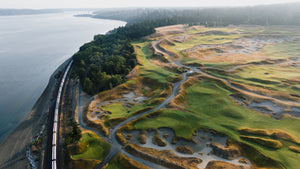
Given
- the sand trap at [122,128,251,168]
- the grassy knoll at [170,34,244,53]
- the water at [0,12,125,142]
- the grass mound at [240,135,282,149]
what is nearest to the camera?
the sand trap at [122,128,251,168]

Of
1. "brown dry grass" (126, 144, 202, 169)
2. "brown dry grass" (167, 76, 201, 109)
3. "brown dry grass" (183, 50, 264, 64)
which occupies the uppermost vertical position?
"brown dry grass" (183, 50, 264, 64)

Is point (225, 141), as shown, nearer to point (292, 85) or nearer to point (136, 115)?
point (136, 115)

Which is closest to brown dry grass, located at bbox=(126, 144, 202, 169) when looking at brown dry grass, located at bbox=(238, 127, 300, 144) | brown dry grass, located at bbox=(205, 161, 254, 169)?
brown dry grass, located at bbox=(205, 161, 254, 169)

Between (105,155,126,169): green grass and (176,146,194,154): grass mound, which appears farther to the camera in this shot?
(176,146,194,154): grass mound

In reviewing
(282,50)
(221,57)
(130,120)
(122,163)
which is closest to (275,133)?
(122,163)

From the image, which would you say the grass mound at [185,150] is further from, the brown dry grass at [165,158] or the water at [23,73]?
the water at [23,73]

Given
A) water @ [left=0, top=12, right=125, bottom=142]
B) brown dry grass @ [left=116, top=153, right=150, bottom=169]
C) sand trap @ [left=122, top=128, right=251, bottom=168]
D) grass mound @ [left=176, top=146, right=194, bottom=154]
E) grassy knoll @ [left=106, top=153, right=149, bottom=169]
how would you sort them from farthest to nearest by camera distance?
water @ [left=0, top=12, right=125, bottom=142], grass mound @ [left=176, top=146, right=194, bottom=154], sand trap @ [left=122, top=128, right=251, bottom=168], grassy knoll @ [left=106, top=153, right=149, bottom=169], brown dry grass @ [left=116, top=153, right=150, bottom=169]

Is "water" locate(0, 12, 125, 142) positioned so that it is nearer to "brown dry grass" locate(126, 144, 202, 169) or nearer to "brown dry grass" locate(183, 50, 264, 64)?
"brown dry grass" locate(126, 144, 202, 169)
